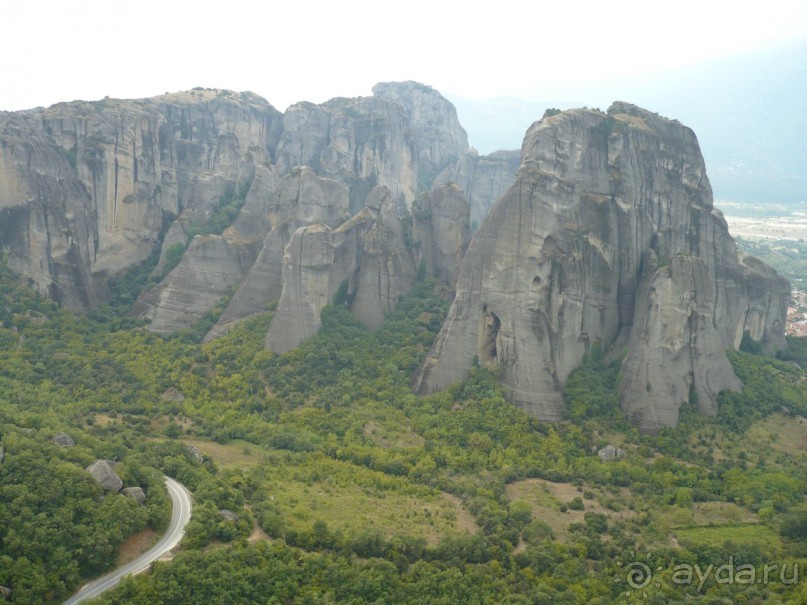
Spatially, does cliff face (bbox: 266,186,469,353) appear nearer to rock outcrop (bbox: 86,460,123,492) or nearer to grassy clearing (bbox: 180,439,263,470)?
grassy clearing (bbox: 180,439,263,470)

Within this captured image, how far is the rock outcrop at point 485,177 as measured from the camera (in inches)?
3280

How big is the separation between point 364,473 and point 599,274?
1787cm

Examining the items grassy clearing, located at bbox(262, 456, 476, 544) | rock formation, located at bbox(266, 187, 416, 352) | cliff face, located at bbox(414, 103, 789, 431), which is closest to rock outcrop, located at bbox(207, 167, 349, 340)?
rock formation, located at bbox(266, 187, 416, 352)

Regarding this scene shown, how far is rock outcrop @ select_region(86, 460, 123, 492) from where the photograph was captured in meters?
26.7

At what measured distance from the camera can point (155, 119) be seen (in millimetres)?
58500

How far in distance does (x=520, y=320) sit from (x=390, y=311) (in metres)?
12.9

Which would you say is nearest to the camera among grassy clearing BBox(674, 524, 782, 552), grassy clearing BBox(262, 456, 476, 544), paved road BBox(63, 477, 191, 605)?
paved road BBox(63, 477, 191, 605)

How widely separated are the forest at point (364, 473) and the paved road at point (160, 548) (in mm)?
469

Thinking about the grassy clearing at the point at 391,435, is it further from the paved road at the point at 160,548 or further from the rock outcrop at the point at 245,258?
the rock outcrop at the point at 245,258

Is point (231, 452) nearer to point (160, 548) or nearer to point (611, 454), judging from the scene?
point (160, 548)

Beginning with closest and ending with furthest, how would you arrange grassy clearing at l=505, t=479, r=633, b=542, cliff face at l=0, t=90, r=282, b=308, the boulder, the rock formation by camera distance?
1. grassy clearing at l=505, t=479, r=633, b=542
2. the boulder
3. the rock formation
4. cliff face at l=0, t=90, r=282, b=308

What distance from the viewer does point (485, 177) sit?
84250mm

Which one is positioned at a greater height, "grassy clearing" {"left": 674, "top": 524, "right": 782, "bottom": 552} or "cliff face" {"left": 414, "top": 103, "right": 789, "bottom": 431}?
"cliff face" {"left": 414, "top": 103, "right": 789, "bottom": 431}

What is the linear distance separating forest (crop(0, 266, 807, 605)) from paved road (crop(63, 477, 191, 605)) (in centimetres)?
47
